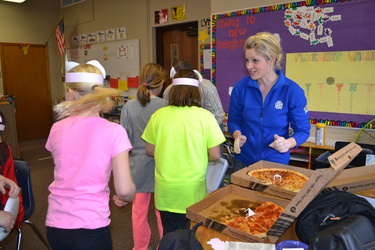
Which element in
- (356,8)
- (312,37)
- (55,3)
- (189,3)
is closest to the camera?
(356,8)

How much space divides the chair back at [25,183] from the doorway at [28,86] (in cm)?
528

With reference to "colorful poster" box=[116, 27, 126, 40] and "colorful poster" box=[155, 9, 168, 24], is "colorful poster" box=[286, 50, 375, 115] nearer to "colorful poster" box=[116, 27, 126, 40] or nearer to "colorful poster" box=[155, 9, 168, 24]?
"colorful poster" box=[155, 9, 168, 24]

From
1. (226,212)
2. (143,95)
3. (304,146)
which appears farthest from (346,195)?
(304,146)

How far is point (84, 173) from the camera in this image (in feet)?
4.06

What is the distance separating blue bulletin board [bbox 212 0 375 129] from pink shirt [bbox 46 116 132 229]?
2375 millimetres

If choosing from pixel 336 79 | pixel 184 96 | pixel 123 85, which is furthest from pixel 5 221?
pixel 123 85

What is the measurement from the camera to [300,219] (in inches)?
38.4

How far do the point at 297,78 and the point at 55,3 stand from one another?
6181 mm

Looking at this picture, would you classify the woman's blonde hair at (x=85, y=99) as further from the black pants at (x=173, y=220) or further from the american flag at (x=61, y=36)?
the american flag at (x=61, y=36)

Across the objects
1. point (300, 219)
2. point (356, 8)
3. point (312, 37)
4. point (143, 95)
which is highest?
point (356, 8)

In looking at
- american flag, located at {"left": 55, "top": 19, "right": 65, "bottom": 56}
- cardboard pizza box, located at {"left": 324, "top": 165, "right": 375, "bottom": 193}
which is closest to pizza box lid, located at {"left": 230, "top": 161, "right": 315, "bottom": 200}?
cardboard pizza box, located at {"left": 324, "top": 165, "right": 375, "bottom": 193}

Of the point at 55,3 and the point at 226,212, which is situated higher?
the point at 55,3

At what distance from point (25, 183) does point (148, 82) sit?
111 cm

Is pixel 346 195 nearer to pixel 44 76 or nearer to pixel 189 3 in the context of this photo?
pixel 189 3
